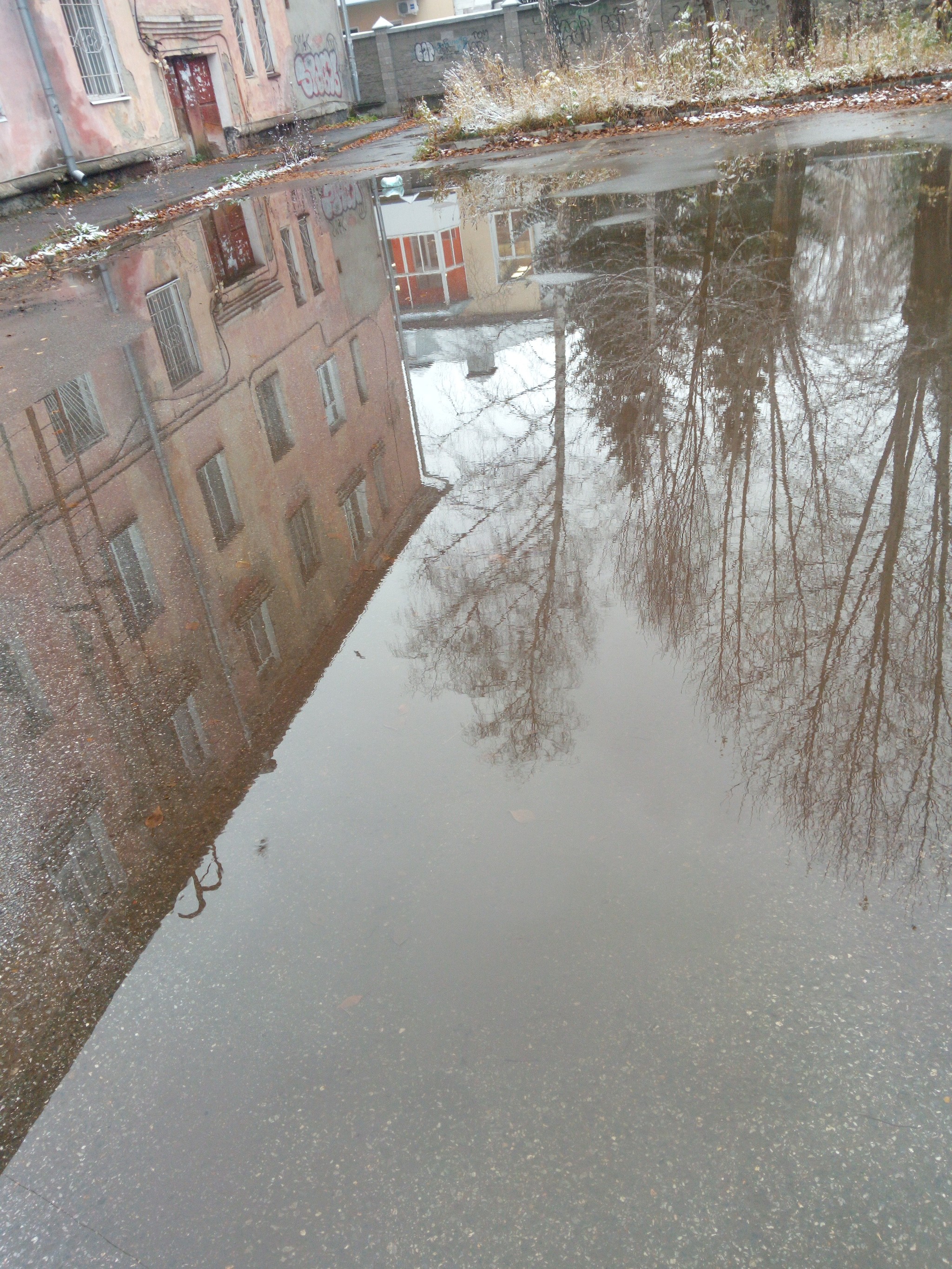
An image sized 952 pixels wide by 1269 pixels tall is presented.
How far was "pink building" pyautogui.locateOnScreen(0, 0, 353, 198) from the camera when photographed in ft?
59.6

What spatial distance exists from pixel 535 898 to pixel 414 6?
2137 inches

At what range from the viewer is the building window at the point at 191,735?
3711mm

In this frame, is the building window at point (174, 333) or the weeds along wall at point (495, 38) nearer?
the building window at point (174, 333)

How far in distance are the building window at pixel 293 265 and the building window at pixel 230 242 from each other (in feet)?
1.40

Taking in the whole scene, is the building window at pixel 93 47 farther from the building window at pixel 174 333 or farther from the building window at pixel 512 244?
the building window at pixel 512 244

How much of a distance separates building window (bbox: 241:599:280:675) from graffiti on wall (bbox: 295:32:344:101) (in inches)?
1260

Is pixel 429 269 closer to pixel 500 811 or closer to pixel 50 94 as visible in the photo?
pixel 500 811

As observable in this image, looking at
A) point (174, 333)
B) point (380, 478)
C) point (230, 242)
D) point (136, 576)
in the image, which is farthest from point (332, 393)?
point (230, 242)

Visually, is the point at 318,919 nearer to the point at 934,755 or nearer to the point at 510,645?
the point at 510,645

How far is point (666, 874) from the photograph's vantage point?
2.82m

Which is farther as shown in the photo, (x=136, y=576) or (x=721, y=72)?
(x=721, y=72)

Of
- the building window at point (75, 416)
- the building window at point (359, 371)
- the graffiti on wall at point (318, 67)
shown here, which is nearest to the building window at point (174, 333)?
the building window at point (75, 416)

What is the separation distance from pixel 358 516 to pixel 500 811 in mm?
2771

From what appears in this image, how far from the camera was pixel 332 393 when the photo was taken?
734 cm
